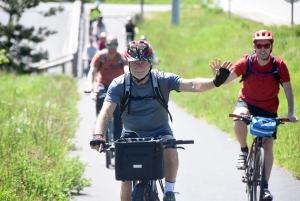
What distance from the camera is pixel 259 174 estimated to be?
26.6ft

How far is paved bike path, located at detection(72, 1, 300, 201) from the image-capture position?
978 cm

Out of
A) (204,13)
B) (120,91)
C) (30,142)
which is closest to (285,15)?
Result: (30,142)

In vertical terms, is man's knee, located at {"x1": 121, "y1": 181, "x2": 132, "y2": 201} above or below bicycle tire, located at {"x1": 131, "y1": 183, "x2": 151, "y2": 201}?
below

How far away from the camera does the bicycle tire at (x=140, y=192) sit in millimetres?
6594

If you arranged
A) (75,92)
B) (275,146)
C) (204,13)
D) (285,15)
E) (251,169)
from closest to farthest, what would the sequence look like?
(251,169) → (275,146) → (285,15) → (75,92) → (204,13)

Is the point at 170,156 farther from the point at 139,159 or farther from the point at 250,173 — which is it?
the point at 250,173

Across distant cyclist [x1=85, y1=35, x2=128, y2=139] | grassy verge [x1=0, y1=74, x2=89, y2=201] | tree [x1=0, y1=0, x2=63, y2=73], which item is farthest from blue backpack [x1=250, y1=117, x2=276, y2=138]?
tree [x1=0, y1=0, x2=63, y2=73]

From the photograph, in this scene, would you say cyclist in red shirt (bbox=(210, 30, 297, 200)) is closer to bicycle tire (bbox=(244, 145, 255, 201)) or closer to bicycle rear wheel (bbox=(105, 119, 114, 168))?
bicycle tire (bbox=(244, 145, 255, 201))

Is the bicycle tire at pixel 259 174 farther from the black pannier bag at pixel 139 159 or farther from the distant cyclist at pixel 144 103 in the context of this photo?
the black pannier bag at pixel 139 159

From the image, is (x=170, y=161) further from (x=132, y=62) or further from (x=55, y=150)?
(x=55, y=150)

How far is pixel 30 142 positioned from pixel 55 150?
48 cm

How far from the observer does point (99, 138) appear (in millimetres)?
6836

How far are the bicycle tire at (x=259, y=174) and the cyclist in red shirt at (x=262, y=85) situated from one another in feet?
1.38

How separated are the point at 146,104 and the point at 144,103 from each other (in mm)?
20
